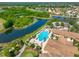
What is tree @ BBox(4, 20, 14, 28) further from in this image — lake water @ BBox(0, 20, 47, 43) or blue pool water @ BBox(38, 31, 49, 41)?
blue pool water @ BBox(38, 31, 49, 41)

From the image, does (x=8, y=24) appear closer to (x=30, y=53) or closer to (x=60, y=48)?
(x=30, y=53)

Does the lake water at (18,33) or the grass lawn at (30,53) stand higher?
the lake water at (18,33)

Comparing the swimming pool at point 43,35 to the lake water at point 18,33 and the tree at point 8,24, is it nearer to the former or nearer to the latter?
the lake water at point 18,33

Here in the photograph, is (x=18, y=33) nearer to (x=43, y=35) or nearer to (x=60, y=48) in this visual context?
(x=43, y=35)

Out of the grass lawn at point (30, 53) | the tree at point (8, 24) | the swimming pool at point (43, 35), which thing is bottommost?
the grass lawn at point (30, 53)

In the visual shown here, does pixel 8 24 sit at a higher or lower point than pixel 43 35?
higher

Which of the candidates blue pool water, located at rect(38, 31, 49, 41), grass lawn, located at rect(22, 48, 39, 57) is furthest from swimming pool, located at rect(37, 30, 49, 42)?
grass lawn, located at rect(22, 48, 39, 57)

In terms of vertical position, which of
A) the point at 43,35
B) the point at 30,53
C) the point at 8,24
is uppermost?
the point at 8,24

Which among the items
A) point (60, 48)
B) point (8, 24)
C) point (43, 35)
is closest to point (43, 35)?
point (43, 35)

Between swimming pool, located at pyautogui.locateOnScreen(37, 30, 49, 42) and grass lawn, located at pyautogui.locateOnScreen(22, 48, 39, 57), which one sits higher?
swimming pool, located at pyautogui.locateOnScreen(37, 30, 49, 42)

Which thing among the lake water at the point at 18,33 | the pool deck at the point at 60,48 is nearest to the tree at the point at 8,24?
the lake water at the point at 18,33

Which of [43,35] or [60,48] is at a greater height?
[43,35]
